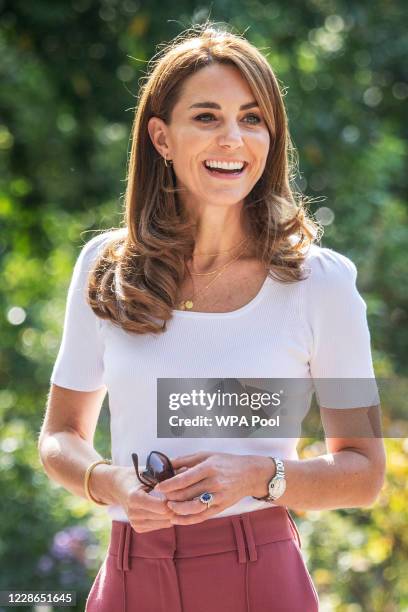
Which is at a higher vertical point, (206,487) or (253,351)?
(253,351)

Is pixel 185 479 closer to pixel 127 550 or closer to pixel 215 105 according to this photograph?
pixel 127 550

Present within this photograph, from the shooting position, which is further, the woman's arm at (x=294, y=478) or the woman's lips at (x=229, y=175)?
the woman's lips at (x=229, y=175)

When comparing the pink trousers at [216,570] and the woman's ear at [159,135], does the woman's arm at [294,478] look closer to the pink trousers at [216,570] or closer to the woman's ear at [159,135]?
the pink trousers at [216,570]

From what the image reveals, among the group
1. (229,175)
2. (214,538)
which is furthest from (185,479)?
(229,175)

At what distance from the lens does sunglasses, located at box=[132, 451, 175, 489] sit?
6.46 ft

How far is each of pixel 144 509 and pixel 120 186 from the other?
415 cm

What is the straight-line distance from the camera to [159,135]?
2369mm

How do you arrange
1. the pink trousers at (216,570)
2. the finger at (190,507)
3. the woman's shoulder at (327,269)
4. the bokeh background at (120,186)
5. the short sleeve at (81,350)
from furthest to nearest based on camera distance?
the bokeh background at (120,186), the short sleeve at (81,350), the woman's shoulder at (327,269), the pink trousers at (216,570), the finger at (190,507)

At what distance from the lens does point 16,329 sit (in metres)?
5.61

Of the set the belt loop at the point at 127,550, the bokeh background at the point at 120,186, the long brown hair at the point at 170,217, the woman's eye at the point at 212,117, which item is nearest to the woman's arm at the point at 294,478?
the belt loop at the point at 127,550

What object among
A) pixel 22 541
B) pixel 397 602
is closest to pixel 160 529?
pixel 397 602

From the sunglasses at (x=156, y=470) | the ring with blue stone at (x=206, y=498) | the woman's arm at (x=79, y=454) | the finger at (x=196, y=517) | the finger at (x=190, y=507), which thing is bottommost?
the finger at (x=196, y=517)

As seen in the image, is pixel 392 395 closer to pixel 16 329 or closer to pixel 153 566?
pixel 16 329

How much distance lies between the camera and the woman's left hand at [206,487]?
1936 mm
